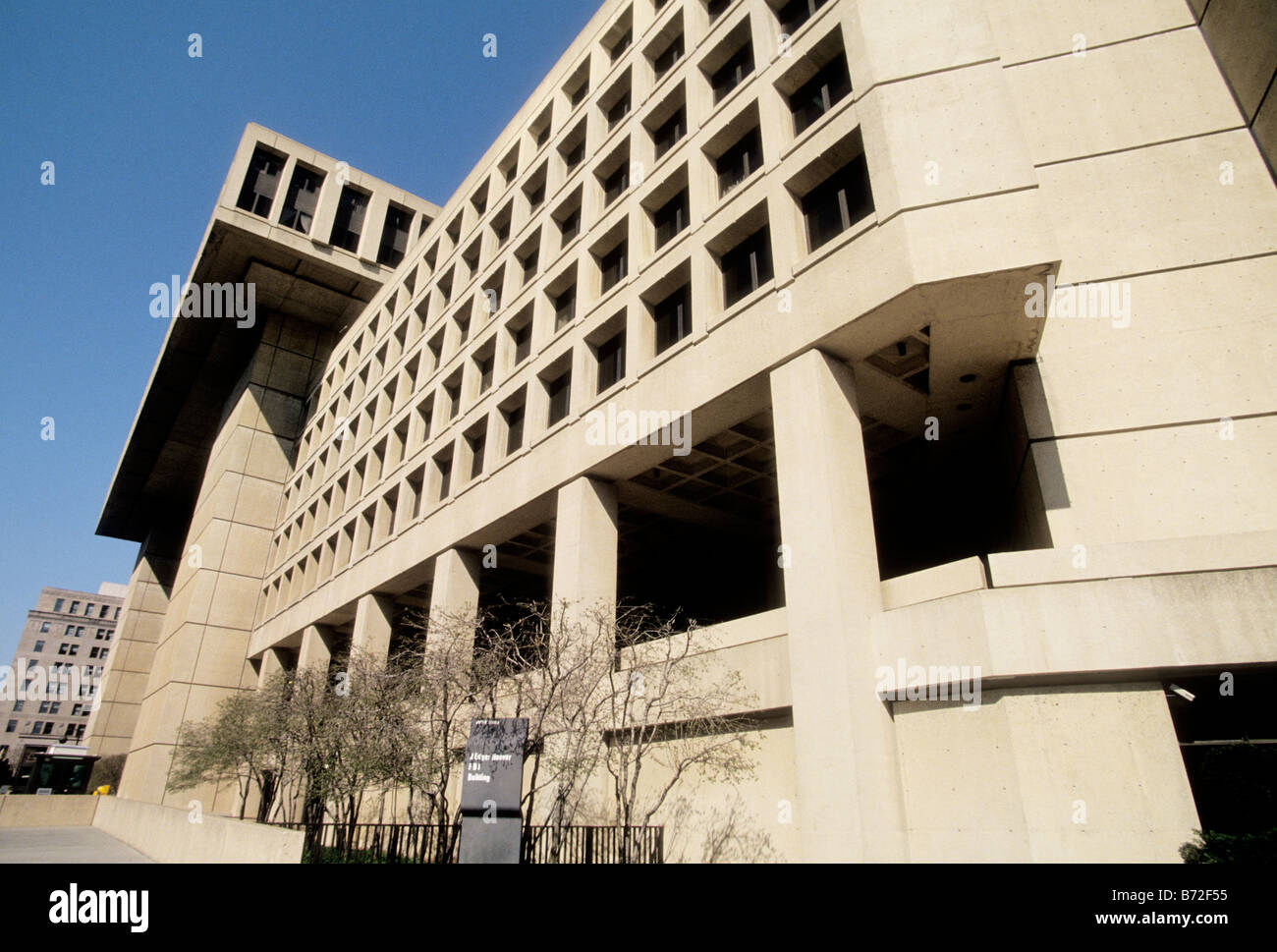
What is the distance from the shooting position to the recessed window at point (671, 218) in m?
20.2

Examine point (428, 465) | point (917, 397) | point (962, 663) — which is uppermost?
point (428, 465)

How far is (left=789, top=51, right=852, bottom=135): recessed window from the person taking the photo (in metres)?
16.7

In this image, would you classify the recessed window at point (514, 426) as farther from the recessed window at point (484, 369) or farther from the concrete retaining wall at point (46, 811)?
the concrete retaining wall at point (46, 811)

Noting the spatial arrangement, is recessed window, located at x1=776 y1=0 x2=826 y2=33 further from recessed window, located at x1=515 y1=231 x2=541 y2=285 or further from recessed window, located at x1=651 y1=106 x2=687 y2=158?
recessed window, located at x1=515 y1=231 x2=541 y2=285

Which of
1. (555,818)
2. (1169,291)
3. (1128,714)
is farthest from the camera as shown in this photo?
(555,818)

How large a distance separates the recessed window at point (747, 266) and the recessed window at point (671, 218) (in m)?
2.56

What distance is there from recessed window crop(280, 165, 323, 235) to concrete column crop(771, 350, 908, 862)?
38.6m

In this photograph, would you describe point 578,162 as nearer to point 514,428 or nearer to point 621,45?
point 621,45

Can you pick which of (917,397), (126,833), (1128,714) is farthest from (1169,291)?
(126,833)

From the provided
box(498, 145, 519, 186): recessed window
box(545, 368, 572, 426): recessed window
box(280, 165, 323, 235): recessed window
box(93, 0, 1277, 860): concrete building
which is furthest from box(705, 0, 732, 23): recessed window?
box(280, 165, 323, 235): recessed window

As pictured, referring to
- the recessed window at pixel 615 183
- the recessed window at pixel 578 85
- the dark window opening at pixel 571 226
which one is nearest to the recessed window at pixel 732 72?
the recessed window at pixel 615 183

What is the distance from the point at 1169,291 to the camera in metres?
14.0

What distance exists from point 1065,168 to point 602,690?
50.5 feet
